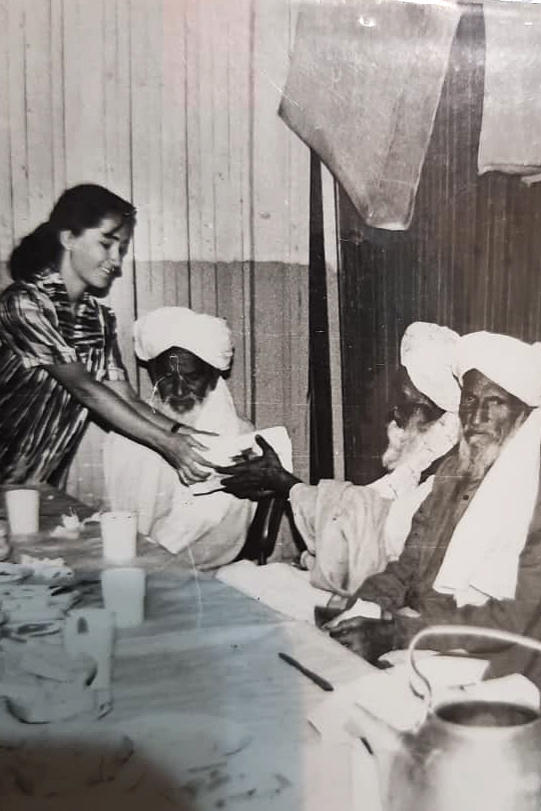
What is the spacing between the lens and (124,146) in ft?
3.27

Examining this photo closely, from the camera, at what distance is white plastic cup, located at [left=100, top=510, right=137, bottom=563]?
1.00 m

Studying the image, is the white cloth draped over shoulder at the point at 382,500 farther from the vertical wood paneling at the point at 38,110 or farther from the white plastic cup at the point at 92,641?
the vertical wood paneling at the point at 38,110

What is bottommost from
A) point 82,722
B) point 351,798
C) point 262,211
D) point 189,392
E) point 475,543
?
point 351,798

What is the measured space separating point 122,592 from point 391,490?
1.23 feet

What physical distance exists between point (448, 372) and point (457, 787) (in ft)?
1.79

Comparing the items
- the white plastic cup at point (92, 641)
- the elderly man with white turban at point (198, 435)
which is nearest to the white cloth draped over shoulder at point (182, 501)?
the elderly man with white turban at point (198, 435)

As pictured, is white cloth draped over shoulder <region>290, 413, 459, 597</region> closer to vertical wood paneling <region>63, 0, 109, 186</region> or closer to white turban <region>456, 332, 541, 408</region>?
white turban <region>456, 332, 541, 408</region>

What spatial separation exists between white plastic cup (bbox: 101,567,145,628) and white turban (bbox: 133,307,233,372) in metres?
0.27

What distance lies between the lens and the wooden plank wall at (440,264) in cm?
104

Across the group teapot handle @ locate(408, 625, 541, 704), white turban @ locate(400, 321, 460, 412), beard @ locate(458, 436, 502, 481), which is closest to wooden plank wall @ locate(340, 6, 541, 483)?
white turban @ locate(400, 321, 460, 412)

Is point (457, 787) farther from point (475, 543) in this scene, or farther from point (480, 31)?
point (480, 31)

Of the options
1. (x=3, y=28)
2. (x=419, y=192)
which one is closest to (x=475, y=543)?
(x=419, y=192)

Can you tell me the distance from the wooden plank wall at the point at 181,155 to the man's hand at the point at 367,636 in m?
0.22

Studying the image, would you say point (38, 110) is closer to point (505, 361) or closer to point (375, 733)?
point (505, 361)
